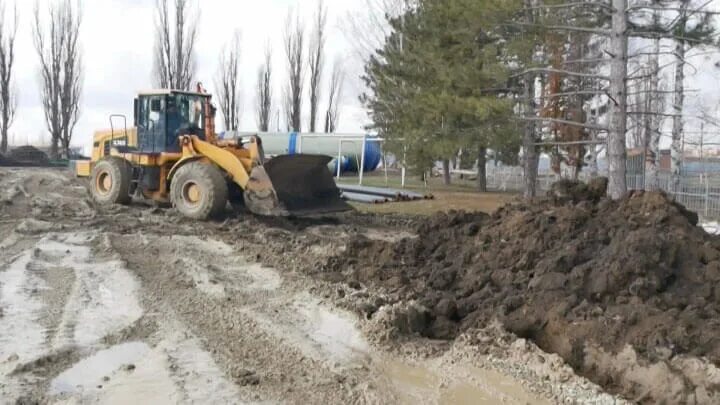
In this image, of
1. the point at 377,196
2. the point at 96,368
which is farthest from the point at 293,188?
the point at 96,368

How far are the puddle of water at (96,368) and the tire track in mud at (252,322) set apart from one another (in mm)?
619

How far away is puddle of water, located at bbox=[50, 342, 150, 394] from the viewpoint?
532 centimetres

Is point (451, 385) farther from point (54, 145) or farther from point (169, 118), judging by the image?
point (54, 145)

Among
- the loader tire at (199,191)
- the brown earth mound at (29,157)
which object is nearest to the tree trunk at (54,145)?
the brown earth mound at (29,157)

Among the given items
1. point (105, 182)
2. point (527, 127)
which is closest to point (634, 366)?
point (105, 182)

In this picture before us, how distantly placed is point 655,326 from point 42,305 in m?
6.14

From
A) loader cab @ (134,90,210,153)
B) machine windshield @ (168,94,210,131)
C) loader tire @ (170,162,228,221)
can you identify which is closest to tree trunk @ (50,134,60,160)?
loader cab @ (134,90,210,153)

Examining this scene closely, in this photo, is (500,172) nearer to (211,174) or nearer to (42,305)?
(211,174)

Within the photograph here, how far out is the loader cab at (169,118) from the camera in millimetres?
16000

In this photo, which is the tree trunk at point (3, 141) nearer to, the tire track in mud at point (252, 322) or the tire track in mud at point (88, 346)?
the tire track in mud at point (252, 322)

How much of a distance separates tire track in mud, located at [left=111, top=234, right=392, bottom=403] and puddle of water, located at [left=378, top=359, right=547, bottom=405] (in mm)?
255

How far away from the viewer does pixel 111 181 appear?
16.8m

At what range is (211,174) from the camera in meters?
14.3

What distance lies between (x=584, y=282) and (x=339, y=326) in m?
2.43
